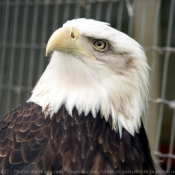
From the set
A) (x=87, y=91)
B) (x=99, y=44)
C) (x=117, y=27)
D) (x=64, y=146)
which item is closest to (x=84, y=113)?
(x=87, y=91)

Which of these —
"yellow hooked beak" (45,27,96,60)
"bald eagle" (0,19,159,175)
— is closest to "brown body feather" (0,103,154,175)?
"bald eagle" (0,19,159,175)

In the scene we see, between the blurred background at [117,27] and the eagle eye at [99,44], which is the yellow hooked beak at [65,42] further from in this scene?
the blurred background at [117,27]

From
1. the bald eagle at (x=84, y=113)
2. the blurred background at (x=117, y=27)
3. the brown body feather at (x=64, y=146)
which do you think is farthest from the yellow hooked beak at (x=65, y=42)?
the blurred background at (x=117, y=27)

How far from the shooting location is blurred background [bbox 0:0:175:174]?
133 inches

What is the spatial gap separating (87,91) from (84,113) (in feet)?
0.38

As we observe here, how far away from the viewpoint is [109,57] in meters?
2.21

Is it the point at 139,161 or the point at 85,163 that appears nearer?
the point at 85,163

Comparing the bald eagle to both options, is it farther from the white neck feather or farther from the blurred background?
→ the blurred background

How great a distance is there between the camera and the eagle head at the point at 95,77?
7.02 ft

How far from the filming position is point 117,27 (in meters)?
4.18

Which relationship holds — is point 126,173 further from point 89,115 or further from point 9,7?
point 9,7

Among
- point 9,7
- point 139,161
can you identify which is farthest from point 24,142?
point 9,7

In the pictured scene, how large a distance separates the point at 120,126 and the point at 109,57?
0.36 metres

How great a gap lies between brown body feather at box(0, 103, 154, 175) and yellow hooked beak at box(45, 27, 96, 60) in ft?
0.98
